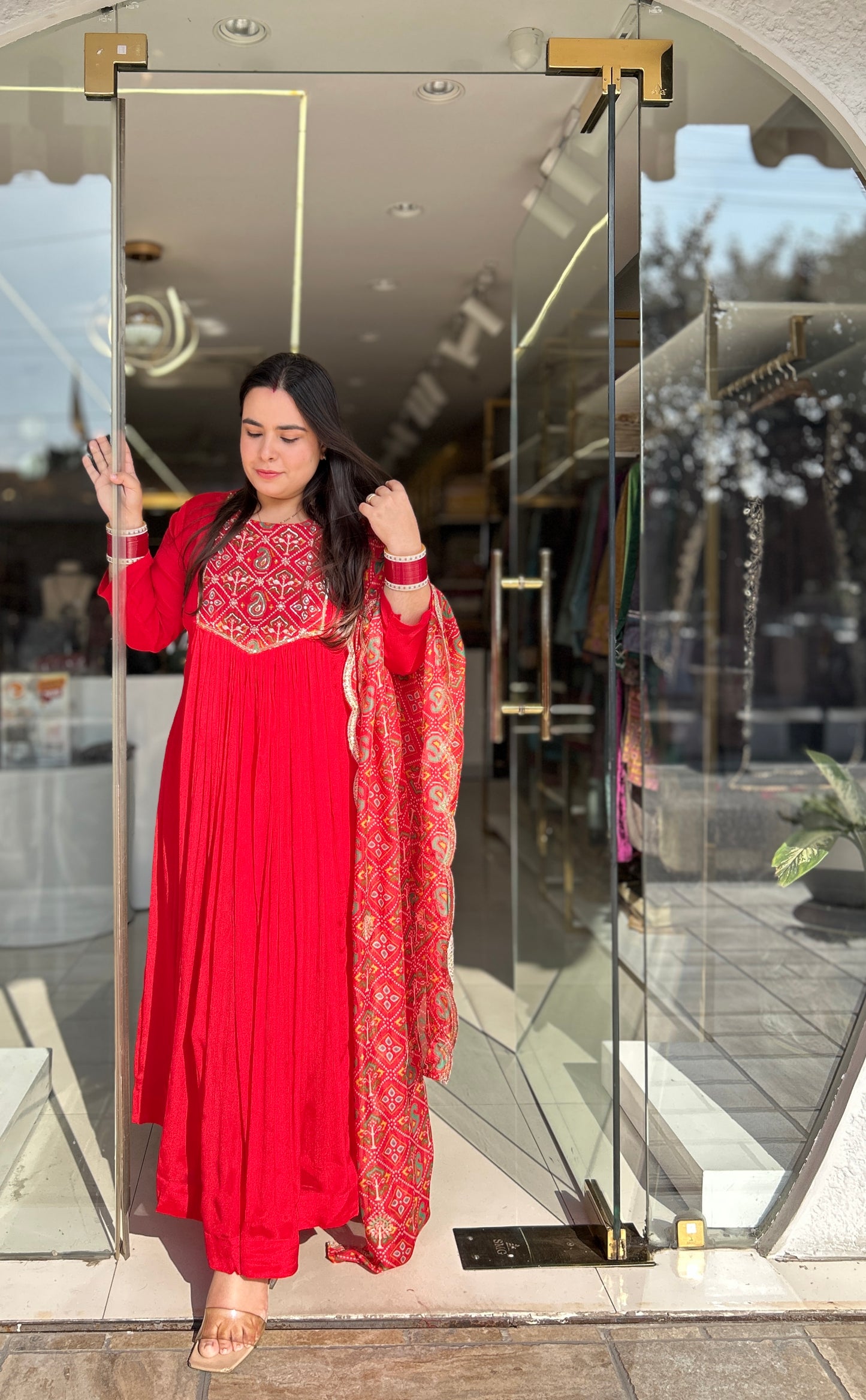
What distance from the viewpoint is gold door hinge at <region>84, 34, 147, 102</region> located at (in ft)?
6.00

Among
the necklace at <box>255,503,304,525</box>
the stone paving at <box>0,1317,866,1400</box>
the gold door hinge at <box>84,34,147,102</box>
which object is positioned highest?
the gold door hinge at <box>84,34,147,102</box>

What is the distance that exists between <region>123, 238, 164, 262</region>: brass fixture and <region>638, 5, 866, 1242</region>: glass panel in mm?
1629

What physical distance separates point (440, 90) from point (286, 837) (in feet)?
5.56

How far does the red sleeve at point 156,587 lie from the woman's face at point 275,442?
0.19m

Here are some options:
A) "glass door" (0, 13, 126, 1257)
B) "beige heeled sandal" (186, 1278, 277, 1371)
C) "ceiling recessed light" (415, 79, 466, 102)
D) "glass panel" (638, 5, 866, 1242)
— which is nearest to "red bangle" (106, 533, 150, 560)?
"glass door" (0, 13, 126, 1257)

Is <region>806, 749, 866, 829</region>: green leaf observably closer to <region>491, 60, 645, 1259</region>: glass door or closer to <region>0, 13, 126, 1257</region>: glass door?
<region>491, 60, 645, 1259</region>: glass door

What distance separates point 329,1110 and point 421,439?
589 cm

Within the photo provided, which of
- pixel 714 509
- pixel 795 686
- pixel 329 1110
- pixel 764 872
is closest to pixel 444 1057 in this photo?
pixel 329 1110

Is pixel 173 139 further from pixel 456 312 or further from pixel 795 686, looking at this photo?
pixel 795 686

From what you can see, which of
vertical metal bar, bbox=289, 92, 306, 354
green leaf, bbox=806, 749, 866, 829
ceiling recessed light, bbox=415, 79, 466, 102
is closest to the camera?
green leaf, bbox=806, 749, 866, 829

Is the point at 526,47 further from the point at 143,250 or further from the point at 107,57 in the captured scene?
the point at 143,250

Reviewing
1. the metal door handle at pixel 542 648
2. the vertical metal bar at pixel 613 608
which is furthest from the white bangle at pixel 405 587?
the metal door handle at pixel 542 648

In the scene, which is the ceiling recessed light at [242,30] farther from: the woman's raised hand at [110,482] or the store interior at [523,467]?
the woman's raised hand at [110,482]

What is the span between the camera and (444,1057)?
196 cm
